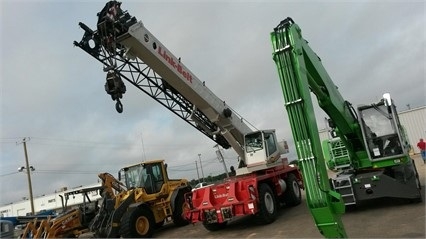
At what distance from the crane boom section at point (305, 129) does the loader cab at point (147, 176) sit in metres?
8.97

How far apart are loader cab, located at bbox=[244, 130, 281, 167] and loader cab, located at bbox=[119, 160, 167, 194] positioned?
369cm

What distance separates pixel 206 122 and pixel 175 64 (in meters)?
2.63

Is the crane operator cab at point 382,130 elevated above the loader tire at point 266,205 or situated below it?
above

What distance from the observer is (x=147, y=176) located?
1502 centimetres

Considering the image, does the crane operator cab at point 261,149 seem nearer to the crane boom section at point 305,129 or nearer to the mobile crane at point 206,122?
the mobile crane at point 206,122

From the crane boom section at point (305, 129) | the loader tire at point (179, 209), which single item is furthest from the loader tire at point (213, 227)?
the crane boom section at point (305, 129)

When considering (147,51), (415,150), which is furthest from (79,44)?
(415,150)

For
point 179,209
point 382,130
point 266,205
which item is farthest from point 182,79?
point 382,130

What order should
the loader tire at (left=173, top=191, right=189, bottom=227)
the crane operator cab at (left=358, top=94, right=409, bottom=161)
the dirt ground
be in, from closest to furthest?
the dirt ground, the crane operator cab at (left=358, top=94, right=409, bottom=161), the loader tire at (left=173, top=191, right=189, bottom=227)

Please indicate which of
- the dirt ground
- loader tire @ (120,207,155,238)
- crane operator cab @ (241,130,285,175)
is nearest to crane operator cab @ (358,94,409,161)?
the dirt ground

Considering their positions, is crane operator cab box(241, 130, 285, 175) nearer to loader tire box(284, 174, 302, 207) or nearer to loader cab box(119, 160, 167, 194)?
loader tire box(284, 174, 302, 207)

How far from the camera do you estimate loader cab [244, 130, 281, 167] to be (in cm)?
1318

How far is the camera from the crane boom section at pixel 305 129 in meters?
6.16

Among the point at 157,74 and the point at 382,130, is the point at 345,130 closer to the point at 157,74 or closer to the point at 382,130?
the point at 382,130
